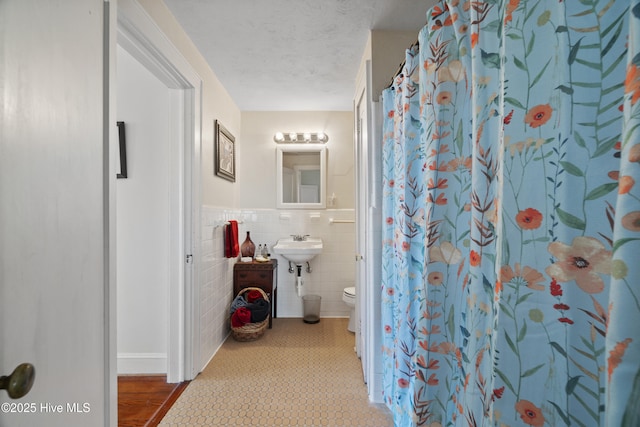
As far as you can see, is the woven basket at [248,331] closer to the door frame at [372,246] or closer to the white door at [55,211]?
the door frame at [372,246]

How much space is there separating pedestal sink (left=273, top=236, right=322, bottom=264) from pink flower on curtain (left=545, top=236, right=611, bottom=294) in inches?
89.5

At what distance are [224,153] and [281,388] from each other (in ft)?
6.59

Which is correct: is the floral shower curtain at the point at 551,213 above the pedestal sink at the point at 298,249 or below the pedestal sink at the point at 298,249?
above

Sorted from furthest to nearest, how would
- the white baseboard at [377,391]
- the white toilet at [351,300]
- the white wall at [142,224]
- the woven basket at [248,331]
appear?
the white toilet at [351,300], the woven basket at [248,331], the white wall at [142,224], the white baseboard at [377,391]

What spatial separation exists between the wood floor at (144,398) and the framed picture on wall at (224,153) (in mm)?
1649

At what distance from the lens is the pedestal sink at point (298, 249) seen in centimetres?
277

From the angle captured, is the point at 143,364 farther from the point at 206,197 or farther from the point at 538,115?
the point at 538,115

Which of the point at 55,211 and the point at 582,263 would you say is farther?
the point at 55,211

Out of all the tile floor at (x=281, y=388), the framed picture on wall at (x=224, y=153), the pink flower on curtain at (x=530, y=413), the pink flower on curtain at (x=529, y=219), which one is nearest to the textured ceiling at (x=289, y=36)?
the framed picture on wall at (x=224, y=153)

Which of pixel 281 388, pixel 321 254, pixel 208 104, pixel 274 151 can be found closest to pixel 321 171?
pixel 274 151

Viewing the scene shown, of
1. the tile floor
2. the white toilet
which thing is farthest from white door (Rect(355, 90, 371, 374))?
the white toilet

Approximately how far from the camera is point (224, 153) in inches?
102

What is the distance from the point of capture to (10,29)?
24.6 inches

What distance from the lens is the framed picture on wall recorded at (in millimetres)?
2387
